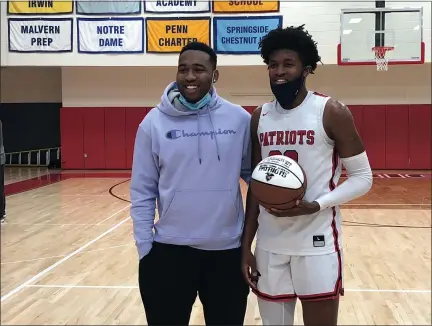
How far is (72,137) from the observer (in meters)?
14.1

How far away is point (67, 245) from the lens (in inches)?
208

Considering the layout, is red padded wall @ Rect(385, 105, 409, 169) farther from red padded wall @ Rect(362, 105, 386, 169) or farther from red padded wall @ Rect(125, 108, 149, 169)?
red padded wall @ Rect(125, 108, 149, 169)

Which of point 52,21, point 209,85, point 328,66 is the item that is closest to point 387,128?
point 328,66

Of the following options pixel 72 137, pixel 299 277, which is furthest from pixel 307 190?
pixel 72 137

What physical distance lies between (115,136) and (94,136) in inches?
23.9

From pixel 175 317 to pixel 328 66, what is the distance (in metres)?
12.1

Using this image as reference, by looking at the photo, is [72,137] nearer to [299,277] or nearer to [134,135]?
[134,135]

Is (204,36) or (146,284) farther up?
(204,36)

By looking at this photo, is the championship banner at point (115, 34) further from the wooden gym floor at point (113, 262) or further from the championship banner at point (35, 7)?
the wooden gym floor at point (113, 262)

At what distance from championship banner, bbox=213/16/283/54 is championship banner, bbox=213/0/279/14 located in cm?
18

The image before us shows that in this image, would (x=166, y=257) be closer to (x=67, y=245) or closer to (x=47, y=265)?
(x=47, y=265)

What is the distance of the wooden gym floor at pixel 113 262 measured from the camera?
10.4 ft

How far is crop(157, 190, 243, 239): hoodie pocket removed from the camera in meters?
1.76

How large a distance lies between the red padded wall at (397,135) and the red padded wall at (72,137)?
27.3ft
